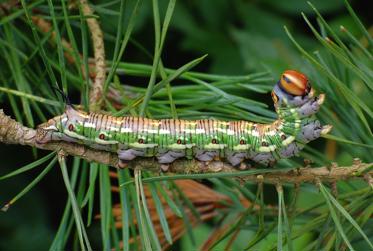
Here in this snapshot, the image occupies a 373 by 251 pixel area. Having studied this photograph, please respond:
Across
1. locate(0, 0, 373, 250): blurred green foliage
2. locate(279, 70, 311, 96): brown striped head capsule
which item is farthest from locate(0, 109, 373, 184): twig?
locate(0, 0, 373, 250): blurred green foliage

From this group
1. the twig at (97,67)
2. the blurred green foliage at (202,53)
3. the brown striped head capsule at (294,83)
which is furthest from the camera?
the blurred green foliage at (202,53)

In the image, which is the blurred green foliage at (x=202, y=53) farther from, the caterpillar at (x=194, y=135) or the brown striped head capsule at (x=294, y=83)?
the brown striped head capsule at (x=294, y=83)

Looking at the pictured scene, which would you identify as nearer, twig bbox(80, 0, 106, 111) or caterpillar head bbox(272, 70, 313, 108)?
caterpillar head bbox(272, 70, 313, 108)

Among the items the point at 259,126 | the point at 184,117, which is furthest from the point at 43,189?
the point at 259,126

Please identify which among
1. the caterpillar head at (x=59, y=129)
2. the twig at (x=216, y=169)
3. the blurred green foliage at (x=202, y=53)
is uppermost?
the blurred green foliage at (x=202, y=53)

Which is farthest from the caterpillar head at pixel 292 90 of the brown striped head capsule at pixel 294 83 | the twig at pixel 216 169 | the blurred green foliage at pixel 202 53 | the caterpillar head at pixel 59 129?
the blurred green foliage at pixel 202 53

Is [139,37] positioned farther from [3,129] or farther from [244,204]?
[3,129]

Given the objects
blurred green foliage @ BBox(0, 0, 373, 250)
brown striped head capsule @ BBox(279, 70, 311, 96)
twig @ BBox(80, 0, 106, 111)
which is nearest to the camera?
brown striped head capsule @ BBox(279, 70, 311, 96)

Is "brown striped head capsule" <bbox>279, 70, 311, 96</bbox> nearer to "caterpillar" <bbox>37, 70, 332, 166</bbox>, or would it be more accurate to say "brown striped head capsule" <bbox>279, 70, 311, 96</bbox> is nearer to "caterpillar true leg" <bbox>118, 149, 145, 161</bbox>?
"caterpillar" <bbox>37, 70, 332, 166</bbox>
